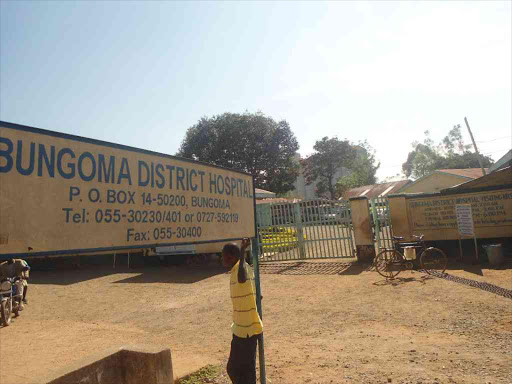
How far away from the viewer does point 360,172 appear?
51.0 metres

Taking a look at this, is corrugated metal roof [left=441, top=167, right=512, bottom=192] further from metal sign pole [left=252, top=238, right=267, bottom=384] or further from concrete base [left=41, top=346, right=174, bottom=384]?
concrete base [left=41, top=346, right=174, bottom=384]

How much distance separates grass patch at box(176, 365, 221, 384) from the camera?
388 centimetres

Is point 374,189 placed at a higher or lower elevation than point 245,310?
higher

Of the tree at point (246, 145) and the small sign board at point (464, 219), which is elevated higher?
the tree at point (246, 145)

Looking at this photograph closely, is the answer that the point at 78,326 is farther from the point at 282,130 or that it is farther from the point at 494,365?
the point at 282,130

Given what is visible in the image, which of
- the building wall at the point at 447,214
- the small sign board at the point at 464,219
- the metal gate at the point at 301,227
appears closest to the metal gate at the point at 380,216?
the building wall at the point at 447,214

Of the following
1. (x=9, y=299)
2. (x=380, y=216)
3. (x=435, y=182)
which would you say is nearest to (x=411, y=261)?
(x=380, y=216)

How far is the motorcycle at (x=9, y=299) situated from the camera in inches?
279

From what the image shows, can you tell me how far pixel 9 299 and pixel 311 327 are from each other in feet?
21.3

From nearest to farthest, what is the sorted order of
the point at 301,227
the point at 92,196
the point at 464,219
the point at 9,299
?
the point at 92,196 < the point at 9,299 < the point at 464,219 < the point at 301,227

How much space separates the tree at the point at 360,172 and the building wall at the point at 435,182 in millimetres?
14669

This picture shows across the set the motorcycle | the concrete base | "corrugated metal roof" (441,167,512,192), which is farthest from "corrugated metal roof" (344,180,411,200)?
the concrete base

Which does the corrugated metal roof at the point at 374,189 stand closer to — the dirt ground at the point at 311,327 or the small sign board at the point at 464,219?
the small sign board at the point at 464,219

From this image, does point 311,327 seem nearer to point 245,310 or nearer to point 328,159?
point 245,310
